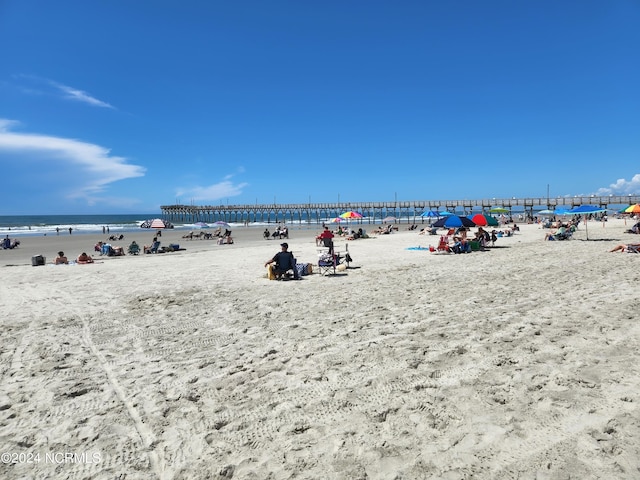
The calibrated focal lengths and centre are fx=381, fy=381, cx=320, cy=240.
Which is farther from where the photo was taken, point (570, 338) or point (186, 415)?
point (570, 338)

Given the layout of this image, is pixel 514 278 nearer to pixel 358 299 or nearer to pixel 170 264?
pixel 358 299

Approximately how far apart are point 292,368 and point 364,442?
140 centimetres

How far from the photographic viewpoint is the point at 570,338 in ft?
14.4

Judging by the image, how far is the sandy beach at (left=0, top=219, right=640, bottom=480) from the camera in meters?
2.48

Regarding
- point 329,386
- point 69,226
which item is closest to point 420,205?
point 69,226

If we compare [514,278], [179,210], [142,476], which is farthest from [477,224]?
[179,210]

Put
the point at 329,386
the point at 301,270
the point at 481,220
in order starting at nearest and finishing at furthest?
1. the point at 329,386
2. the point at 301,270
3. the point at 481,220

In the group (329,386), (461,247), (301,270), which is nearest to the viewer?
(329,386)

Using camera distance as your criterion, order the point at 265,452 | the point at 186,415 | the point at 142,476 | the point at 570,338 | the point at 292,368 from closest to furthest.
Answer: the point at 142,476 < the point at 265,452 < the point at 186,415 < the point at 292,368 < the point at 570,338

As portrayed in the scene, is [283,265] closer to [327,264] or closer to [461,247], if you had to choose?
[327,264]

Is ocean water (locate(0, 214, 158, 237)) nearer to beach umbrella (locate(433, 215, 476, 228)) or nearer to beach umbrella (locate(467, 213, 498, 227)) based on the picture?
beach umbrella (locate(433, 215, 476, 228))

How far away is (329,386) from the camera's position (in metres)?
3.48

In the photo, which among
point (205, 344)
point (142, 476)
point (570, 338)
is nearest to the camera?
point (142, 476)

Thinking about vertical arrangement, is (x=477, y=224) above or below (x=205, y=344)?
above
